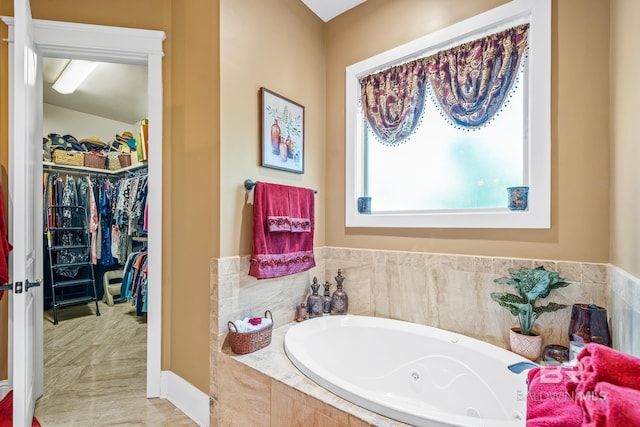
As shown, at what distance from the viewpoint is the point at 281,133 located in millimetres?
2084

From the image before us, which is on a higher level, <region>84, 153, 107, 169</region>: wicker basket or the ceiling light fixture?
the ceiling light fixture

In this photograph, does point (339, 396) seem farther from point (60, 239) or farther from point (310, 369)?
point (60, 239)

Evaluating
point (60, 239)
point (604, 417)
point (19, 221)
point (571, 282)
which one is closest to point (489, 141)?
point (571, 282)

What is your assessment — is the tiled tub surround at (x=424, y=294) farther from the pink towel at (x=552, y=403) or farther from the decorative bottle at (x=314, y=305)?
the pink towel at (x=552, y=403)

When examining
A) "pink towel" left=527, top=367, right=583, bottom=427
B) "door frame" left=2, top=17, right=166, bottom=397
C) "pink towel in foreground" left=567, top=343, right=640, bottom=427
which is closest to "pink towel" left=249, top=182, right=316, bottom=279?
"door frame" left=2, top=17, right=166, bottom=397

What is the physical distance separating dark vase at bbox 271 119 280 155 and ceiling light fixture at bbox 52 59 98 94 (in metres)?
2.23

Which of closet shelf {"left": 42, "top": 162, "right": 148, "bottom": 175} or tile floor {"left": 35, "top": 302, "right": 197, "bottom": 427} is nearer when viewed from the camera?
tile floor {"left": 35, "top": 302, "right": 197, "bottom": 427}

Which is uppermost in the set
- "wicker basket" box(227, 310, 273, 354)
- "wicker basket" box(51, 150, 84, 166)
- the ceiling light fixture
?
the ceiling light fixture

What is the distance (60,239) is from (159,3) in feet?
10.8

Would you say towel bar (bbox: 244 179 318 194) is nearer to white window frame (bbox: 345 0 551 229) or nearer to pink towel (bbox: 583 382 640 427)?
white window frame (bbox: 345 0 551 229)

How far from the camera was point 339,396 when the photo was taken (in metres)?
1.25

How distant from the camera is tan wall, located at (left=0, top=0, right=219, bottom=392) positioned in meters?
1.77

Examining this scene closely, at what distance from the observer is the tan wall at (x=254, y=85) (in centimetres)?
175

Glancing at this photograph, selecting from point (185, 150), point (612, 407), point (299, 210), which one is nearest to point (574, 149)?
point (612, 407)
